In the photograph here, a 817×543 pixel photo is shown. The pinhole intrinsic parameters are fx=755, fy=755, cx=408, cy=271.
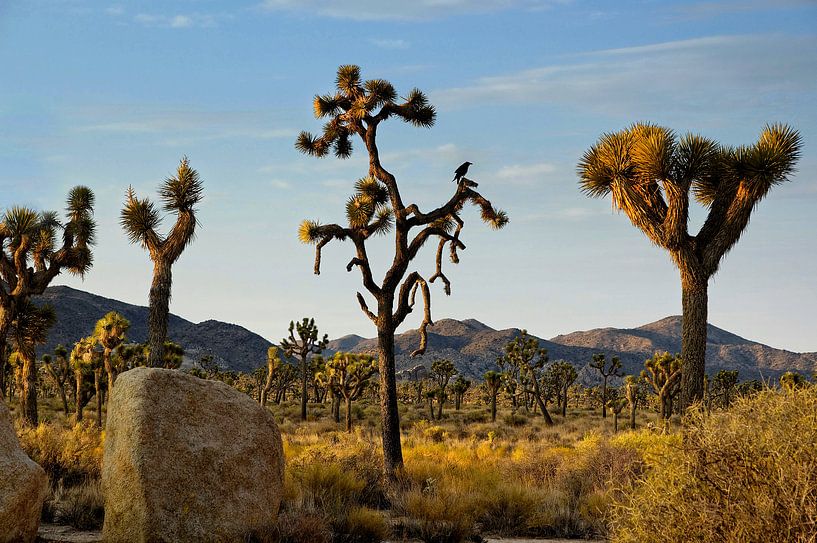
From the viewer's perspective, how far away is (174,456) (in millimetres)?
8391

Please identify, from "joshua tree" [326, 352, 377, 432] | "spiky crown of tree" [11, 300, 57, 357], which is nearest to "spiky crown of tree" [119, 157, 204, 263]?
"spiky crown of tree" [11, 300, 57, 357]

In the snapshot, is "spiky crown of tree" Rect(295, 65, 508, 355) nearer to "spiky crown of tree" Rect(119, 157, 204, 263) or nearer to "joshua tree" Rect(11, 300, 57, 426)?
"spiky crown of tree" Rect(119, 157, 204, 263)

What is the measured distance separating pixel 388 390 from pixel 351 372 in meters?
22.0

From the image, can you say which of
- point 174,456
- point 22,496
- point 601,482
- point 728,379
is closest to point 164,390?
point 174,456

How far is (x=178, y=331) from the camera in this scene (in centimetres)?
14112

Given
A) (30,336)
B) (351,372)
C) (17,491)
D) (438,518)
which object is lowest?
(438,518)

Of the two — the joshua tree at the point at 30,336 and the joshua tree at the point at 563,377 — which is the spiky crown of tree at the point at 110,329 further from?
the joshua tree at the point at 563,377

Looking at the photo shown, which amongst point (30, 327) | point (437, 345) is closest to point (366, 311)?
point (30, 327)

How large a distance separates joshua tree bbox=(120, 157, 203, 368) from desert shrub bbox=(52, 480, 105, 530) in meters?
7.45

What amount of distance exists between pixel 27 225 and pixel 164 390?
1810 cm

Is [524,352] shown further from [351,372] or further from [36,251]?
[36,251]

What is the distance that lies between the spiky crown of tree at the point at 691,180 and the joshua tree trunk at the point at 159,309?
10.9 m

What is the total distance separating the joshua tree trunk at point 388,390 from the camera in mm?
16141

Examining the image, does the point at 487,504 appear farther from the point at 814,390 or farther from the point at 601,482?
the point at 814,390
